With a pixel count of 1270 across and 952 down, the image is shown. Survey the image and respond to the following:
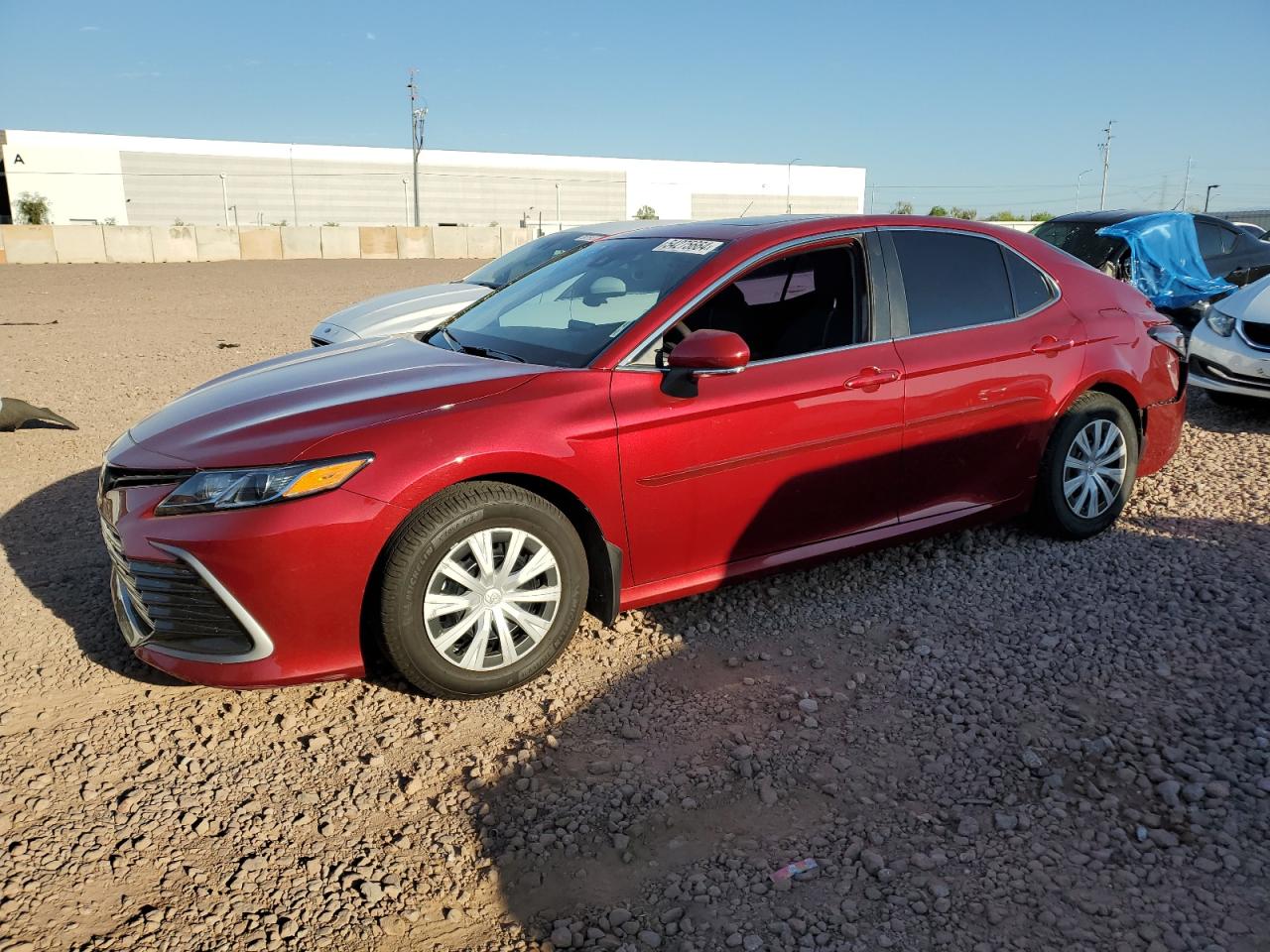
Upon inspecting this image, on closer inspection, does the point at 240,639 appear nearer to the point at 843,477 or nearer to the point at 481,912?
the point at 481,912

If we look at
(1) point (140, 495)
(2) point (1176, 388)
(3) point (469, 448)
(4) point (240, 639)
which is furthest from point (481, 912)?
(2) point (1176, 388)

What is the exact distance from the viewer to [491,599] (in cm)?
359

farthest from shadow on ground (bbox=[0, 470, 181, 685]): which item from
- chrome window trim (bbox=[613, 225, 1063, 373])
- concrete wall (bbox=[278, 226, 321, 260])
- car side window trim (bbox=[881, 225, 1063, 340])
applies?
concrete wall (bbox=[278, 226, 321, 260])

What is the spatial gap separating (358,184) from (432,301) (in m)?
67.7

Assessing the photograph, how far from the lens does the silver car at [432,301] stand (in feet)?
25.7

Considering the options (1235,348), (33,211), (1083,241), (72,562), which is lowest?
(72,562)

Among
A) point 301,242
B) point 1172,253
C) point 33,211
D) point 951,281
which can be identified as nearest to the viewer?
point 951,281

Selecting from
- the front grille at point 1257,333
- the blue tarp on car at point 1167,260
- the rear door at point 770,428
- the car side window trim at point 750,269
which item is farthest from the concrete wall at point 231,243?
the rear door at point 770,428

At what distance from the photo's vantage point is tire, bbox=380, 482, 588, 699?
3.42 meters

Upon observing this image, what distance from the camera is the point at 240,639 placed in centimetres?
333

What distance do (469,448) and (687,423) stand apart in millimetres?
884

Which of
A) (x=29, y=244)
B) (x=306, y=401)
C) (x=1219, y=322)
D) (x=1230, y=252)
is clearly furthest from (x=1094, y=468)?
(x=29, y=244)

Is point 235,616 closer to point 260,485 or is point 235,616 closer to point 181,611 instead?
point 181,611

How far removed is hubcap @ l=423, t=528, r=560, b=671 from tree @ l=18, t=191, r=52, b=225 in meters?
61.1
